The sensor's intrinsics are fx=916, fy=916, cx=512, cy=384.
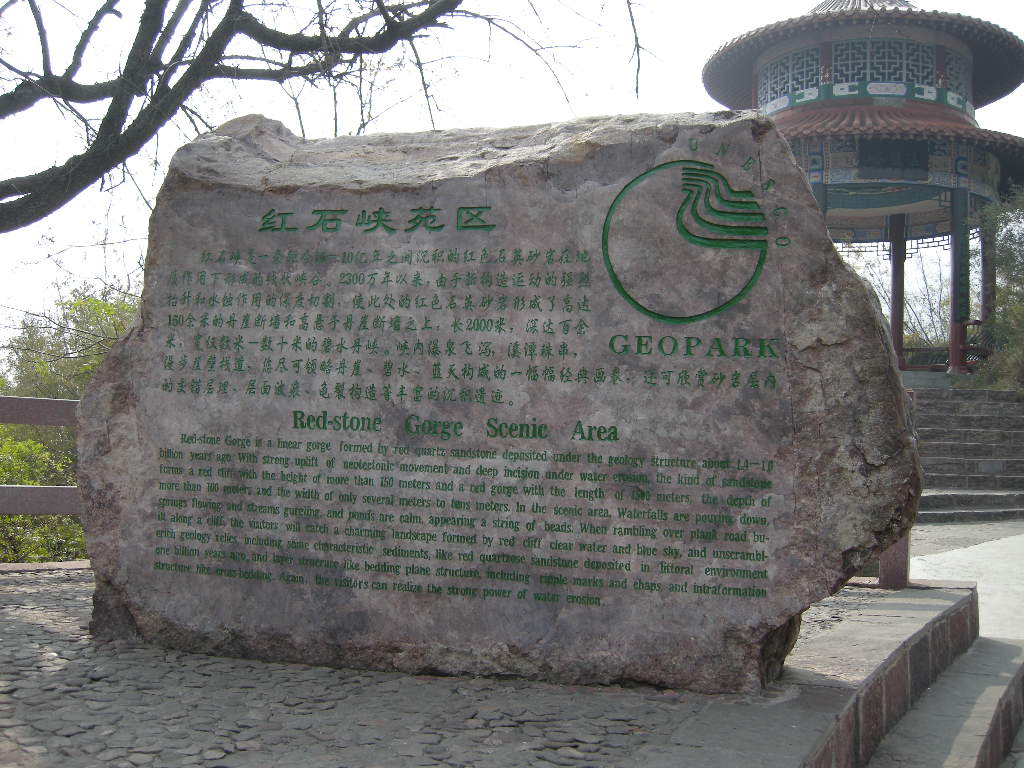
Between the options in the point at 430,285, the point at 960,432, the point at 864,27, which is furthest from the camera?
the point at 864,27

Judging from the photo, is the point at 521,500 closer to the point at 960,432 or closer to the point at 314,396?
the point at 314,396

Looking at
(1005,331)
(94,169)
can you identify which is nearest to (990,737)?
(94,169)

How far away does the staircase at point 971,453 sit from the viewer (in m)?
8.92

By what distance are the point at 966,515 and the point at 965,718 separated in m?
6.12

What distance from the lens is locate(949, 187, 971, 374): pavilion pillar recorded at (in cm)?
1310

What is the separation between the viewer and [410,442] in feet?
9.96

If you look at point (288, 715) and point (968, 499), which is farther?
point (968, 499)

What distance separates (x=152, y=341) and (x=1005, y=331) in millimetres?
12706

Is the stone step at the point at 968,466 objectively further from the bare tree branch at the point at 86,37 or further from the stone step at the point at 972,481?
the bare tree branch at the point at 86,37

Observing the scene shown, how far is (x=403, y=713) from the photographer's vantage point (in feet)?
8.38

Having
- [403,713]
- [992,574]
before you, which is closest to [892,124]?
[992,574]

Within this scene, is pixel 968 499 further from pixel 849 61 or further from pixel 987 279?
pixel 849 61

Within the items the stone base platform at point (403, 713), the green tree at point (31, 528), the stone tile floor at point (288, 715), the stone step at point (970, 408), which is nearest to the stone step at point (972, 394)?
the stone step at point (970, 408)

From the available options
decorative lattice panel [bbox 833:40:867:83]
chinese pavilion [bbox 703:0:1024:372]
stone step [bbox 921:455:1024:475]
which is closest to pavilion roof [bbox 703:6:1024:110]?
chinese pavilion [bbox 703:0:1024:372]
